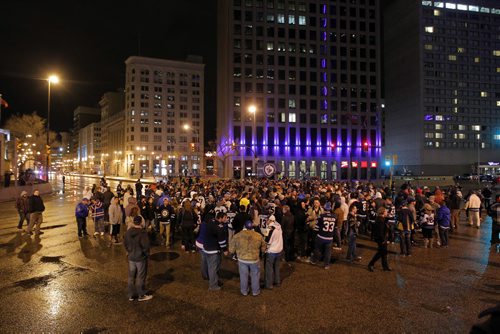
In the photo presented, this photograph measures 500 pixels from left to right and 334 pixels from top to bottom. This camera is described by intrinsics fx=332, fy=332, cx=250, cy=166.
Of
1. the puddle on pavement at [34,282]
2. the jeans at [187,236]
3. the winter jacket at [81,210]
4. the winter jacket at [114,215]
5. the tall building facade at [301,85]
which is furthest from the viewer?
the tall building facade at [301,85]

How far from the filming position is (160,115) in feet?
395

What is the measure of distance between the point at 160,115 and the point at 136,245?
119 meters

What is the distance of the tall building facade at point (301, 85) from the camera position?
73.3 meters

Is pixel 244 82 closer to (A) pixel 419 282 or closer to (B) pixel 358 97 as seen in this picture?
(B) pixel 358 97

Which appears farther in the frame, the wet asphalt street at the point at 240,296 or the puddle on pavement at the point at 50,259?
the puddle on pavement at the point at 50,259

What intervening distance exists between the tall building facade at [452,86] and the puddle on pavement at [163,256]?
9529 centimetres

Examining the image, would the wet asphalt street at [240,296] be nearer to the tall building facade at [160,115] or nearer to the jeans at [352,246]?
the jeans at [352,246]

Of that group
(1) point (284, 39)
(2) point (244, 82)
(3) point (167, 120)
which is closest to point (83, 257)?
(2) point (244, 82)

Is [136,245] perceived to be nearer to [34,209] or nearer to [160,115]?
[34,209]

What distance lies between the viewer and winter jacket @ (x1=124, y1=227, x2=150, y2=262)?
7.23 m

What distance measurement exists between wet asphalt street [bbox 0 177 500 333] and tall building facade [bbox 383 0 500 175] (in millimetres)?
94030

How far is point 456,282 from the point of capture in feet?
27.8

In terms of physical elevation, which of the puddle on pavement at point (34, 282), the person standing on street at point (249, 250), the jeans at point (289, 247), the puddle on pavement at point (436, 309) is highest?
the person standing on street at point (249, 250)

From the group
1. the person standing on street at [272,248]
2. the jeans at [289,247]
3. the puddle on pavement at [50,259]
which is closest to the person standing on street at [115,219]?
the puddle on pavement at [50,259]
